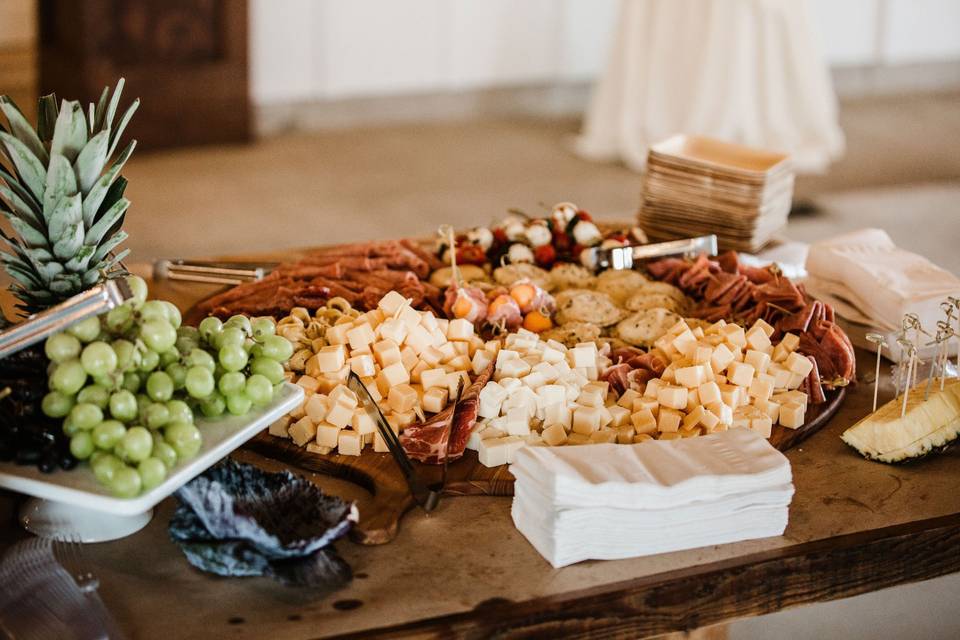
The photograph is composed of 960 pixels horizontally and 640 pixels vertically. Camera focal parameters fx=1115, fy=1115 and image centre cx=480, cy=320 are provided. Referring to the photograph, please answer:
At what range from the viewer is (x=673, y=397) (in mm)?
1706

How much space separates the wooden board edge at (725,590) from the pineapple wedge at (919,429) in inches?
6.1

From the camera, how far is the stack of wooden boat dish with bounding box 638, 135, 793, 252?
2424 millimetres

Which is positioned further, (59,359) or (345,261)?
(345,261)

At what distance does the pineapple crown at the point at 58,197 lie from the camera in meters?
1.54

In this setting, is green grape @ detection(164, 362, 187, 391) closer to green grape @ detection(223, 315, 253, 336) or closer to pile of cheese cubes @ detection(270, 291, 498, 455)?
green grape @ detection(223, 315, 253, 336)

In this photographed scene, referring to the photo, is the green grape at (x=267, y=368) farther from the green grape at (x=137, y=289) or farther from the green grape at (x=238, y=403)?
the green grape at (x=137, y=289)

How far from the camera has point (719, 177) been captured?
2.43 metres

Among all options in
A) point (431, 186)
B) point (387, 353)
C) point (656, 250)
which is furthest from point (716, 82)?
point (387, 353)

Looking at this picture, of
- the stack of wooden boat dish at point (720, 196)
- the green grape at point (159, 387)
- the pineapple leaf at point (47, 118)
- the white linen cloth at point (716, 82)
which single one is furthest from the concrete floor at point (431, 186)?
the green grape at point (159, 387)

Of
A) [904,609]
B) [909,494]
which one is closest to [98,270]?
[909,494]

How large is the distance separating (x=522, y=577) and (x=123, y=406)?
21.4 inches

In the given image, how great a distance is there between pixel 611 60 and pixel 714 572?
4.66 meters

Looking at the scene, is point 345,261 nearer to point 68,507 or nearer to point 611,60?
point 68,507

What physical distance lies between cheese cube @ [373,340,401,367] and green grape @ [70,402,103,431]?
19.2 inches
